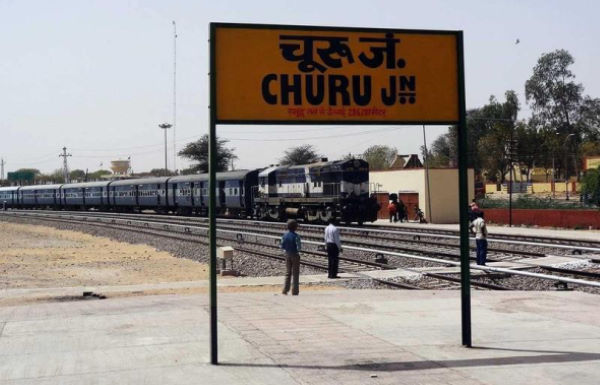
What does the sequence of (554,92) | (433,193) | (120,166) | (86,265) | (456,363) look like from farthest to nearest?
(120,166)
(554,92)
(433,193)
(86,265)
(456,363)

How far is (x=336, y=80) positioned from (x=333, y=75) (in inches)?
2.8

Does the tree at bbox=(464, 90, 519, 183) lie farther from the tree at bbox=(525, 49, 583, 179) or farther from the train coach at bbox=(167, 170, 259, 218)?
the train coach at bbox=(167, 170, 259, 218)

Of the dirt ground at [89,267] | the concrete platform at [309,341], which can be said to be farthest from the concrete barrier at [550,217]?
the concrete platform at [309,341]

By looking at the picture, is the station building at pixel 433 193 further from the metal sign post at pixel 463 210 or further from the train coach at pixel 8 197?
the train coach at pixel 8 197

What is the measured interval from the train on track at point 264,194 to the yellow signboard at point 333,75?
98.5 feet

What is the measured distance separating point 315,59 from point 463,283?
3311 millimetres

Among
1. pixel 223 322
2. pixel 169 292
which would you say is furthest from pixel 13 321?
pixel 169 292

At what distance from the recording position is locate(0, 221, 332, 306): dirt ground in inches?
768

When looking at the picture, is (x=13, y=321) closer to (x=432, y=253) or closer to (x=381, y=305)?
(x=381, y=305)

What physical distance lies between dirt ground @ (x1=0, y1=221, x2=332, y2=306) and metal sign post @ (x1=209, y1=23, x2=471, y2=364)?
7.75 meters

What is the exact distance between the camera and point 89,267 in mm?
24078

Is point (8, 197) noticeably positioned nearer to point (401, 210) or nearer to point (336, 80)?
point (401, 210)

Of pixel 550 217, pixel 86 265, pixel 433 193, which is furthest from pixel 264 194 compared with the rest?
pixel 86 265

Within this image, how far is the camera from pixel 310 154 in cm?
11775
